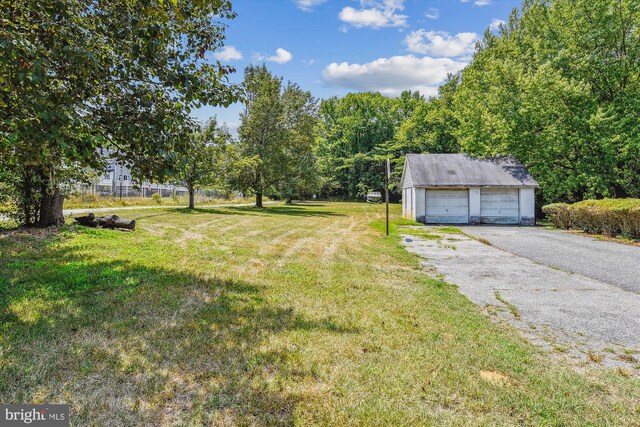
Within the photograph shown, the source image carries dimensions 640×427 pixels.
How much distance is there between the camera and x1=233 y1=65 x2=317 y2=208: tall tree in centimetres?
2808

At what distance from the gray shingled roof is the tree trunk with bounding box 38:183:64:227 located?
1760 cm

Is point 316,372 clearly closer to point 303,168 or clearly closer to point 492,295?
point 492,295

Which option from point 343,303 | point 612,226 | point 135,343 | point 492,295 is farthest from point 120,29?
point 612,226

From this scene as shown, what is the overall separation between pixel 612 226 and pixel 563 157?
921 cm

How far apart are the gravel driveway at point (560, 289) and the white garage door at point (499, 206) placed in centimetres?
924

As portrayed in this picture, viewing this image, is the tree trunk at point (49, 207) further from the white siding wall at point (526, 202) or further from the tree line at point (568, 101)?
the tree line at point (568, 101)

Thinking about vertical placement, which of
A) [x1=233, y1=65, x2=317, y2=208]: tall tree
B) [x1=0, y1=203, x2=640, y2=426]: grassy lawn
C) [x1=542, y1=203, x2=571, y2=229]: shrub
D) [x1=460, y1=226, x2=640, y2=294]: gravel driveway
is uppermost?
[x1=233, y1=65, x2=317, y2=208]: tall tree

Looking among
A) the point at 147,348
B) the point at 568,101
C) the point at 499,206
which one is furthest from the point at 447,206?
the point at 147,348

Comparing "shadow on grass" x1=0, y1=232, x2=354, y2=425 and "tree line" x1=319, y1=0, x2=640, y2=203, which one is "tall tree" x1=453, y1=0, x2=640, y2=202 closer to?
"tree line" x1=319, y1=0, x2=640, y2=203

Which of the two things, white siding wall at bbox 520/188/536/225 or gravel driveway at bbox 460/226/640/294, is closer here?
gravel driveway at bbox 460/226/640/294

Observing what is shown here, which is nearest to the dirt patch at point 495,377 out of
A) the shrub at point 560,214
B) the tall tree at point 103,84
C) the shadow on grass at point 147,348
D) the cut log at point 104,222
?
the shadow on grass at point 147,348

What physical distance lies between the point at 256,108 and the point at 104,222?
63.1 feet

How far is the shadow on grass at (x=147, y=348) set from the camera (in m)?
2.51

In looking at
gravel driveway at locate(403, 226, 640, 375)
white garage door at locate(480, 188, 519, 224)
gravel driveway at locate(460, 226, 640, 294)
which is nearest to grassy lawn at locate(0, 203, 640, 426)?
gravel driveway at locate(403, 226, 640, 375)
